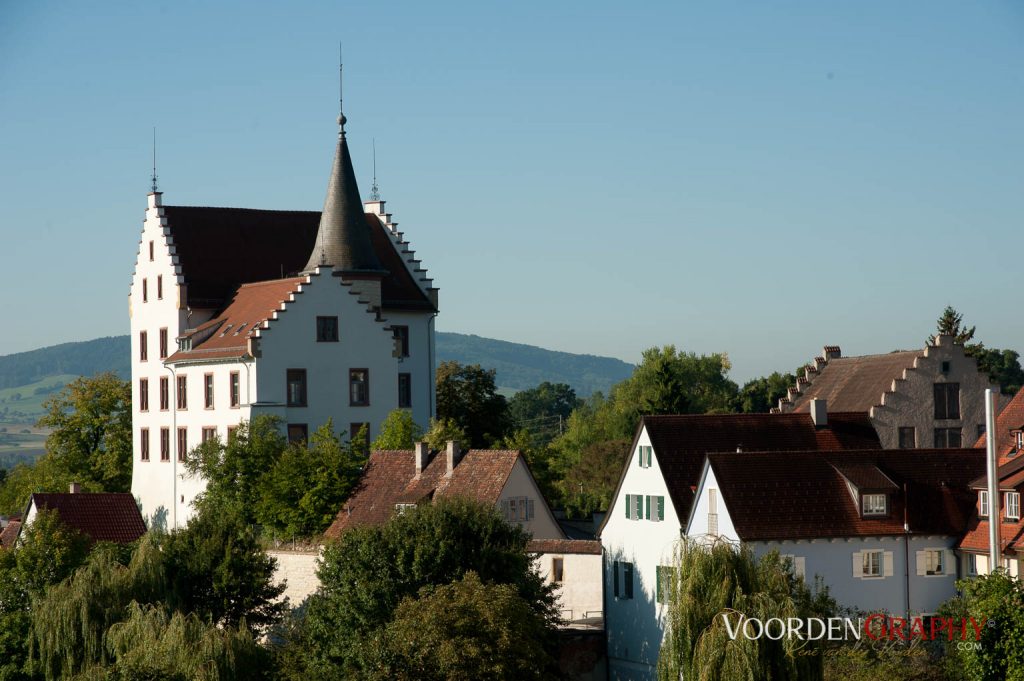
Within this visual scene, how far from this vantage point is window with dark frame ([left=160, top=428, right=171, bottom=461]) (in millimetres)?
77188

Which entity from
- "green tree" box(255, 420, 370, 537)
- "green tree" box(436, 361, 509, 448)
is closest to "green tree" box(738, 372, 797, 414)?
"green tree" box(436, 361, 509, 448)

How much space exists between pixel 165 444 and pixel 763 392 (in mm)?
59369

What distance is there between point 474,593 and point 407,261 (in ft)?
114

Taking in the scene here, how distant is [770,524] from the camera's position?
165 ft

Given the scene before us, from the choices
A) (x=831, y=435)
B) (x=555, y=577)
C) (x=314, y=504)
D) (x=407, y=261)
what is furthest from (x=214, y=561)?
(x=407, y=261)

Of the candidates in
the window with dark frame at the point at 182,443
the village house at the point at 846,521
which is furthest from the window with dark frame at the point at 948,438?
the window with dark frame at the point at 182,443

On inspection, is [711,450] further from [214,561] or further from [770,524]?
[214,561]

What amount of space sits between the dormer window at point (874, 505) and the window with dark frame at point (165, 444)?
116 ft

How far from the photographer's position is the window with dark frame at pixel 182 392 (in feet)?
249

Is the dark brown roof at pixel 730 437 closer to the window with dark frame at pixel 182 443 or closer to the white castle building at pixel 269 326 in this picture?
the white castle building at pixel 269 326

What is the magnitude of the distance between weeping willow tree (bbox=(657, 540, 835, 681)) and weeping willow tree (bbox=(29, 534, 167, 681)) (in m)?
18.4

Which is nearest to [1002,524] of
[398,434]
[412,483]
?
[412,483]

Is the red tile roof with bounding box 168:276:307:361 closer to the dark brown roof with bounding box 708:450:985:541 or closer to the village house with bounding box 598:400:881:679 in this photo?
the village house with bounding box 598:400:881:679

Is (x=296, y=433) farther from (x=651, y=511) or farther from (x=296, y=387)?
(x=651, y=511)
